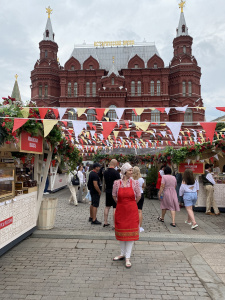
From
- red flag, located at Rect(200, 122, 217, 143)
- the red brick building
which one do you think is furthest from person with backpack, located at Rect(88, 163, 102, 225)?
the red brick building

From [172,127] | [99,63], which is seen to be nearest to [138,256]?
[172,127]

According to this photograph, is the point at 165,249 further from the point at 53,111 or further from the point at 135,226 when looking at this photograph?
the point at 53,111

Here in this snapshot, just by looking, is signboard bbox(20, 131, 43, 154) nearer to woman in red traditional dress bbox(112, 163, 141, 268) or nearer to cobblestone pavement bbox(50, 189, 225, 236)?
woman in red traditional dress bbox(112, 163, 141, 268)

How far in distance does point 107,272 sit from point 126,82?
41.1m

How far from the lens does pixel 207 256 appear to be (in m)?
4.78

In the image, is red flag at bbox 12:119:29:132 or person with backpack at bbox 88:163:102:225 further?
person with backpack at bbox 88:163:102:225

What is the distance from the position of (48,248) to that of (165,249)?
95.2 inches

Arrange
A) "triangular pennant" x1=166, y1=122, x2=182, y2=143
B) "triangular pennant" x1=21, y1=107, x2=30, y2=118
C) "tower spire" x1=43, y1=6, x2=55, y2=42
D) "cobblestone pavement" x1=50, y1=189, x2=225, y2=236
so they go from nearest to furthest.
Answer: "triangular pennant" x1=21, y1=107, x2=30, y2=118 < "triangular pennant" x1=166, y1=122, x2=182, y2=143 < "cobblestone pavement" x1=50, y1=189, x2=225, y2=236 < "tower spire" x1=43, y1=6, x2=55, y2=42

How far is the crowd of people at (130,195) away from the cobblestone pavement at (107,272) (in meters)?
0.40

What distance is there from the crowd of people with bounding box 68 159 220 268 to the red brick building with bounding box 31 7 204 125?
1229 inches

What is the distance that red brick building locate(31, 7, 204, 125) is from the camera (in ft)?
134

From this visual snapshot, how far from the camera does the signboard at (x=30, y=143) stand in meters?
5.01

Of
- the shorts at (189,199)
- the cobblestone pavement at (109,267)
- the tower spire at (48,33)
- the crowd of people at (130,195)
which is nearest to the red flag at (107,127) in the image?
the crowd of people at (130,195)

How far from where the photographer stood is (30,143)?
5.33m
